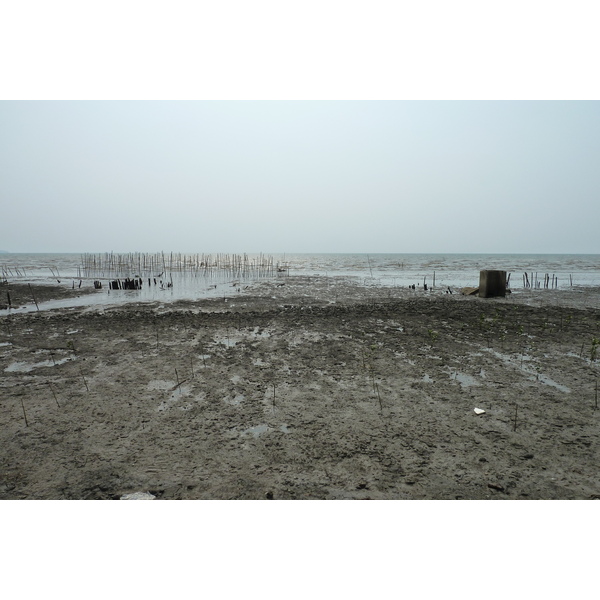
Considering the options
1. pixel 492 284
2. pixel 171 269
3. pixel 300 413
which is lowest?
pixel 300 413

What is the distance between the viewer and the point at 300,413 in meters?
5.20

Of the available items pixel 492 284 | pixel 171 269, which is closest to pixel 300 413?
pixel 492 284

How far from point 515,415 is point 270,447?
3509 millimetres

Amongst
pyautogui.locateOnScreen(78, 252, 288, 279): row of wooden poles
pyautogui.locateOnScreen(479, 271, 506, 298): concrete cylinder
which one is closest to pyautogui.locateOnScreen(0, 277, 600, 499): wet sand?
pyautogui.locateOnScreen(479, 271, 506, 298): concrete cylinder

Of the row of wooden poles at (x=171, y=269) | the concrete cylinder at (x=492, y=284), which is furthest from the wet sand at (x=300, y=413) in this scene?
the row of wooden poles at (x=171, y=269)

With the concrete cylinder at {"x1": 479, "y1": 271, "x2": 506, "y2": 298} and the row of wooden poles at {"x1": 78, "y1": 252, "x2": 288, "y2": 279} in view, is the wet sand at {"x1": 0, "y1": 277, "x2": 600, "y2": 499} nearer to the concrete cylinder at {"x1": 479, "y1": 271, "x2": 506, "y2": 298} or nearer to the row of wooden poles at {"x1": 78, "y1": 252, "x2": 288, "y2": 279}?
the concrete cylinder at {"x1": 479, "y1": 271, "x2": 506, "y2": 298}

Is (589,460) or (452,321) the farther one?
(452,321)

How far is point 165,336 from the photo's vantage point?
9.65 metres

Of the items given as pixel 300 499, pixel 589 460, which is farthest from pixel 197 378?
pixel 589 460

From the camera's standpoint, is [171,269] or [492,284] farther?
[171,269]

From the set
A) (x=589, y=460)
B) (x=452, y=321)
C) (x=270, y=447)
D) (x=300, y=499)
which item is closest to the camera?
(x=300, y=499)

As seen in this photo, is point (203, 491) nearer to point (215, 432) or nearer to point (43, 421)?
point (215, 432)

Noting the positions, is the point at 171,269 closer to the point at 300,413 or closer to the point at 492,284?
the point at 492,284

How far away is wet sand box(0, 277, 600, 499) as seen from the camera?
3.64 m
